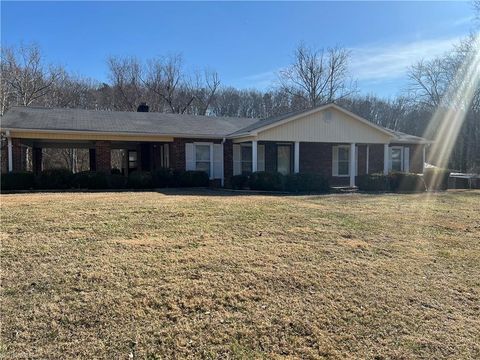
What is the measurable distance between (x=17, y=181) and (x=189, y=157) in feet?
23.1

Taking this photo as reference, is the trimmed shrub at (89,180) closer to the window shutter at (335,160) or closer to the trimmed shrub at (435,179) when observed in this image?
the window shutter at (335,160)

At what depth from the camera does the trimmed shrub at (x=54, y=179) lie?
1470cm

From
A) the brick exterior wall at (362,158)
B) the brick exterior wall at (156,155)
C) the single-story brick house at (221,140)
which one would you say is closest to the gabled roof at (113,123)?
the single-story brick house at (221,140)

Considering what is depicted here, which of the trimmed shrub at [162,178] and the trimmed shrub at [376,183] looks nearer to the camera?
the trimmed shrub at [162,178]

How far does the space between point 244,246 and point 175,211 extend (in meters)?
2.62

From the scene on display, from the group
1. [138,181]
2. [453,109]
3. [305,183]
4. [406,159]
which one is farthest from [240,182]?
[453,109]

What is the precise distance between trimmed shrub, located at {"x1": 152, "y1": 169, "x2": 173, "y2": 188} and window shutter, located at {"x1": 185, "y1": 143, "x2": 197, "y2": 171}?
1533mm

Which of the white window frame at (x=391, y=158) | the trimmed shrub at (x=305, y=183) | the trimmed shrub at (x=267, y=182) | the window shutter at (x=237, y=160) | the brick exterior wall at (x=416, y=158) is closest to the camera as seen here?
the trimmed shrub at (x=267, y=182)

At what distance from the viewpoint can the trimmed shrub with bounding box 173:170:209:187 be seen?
16750mm

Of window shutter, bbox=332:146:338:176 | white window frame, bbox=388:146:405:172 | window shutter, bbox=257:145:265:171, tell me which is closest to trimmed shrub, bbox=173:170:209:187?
window shutter, bbox=257:145:265:171

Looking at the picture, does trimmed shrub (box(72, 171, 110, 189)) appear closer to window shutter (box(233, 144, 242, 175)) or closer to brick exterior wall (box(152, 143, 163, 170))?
brick exterior wall (box(152, 143, 163, 170))

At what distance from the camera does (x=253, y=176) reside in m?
15.8

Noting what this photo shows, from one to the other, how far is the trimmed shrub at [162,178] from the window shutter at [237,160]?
378cm

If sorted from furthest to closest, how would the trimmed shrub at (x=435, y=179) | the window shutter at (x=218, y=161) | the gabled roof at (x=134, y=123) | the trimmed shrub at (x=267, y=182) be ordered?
the window shutter at (x=218, y=161), the trimmed shrub at (x=435, y=179), the gabled roof at (x=134, y=123), the trimmed shrub at (x=267, y=182)
